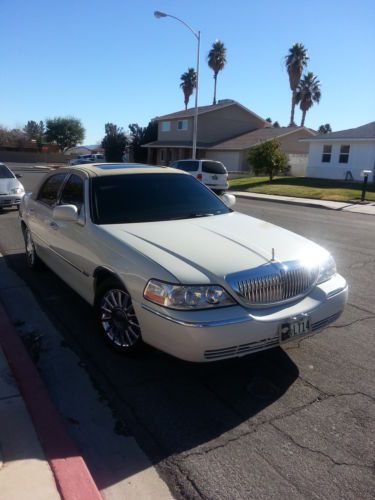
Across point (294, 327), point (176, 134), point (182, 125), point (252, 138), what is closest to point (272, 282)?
point (294, 327)

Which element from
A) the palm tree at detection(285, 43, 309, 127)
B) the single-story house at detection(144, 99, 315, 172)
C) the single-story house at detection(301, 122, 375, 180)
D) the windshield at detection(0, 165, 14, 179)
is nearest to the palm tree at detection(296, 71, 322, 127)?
the palm tree at detection(285, 43, 309, 127)

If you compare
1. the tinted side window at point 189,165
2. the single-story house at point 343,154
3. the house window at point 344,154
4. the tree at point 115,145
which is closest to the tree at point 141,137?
the tree at point 115,145

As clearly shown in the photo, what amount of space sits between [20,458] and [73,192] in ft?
9.84

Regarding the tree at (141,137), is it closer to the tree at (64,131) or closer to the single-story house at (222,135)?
the single-story house at (222,135)

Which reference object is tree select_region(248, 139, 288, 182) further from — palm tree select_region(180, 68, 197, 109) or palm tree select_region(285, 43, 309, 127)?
palm tree select_region(180, 68, 197, 109)

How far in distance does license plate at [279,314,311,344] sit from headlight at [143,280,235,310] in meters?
0.45

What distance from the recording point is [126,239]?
371 centimetres

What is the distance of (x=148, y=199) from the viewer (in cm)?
459

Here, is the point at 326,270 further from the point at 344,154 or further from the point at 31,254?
the point at 344,154

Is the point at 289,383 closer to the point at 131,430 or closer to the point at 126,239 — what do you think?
the point at 131,430

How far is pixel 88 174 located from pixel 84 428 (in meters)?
2.69

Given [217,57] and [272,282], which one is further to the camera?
[217,57]

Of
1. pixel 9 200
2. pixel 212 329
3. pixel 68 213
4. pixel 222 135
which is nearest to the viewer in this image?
pixel 212 329

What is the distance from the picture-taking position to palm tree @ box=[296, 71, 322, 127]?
61.8 metres
